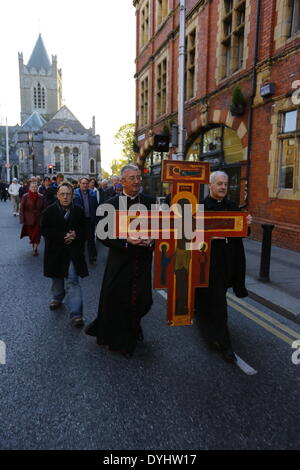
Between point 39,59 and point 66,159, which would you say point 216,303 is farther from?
point 39,59

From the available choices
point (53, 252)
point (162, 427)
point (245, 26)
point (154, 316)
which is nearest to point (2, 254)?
point (53, 252)

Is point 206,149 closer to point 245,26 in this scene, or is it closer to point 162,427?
point 245,26

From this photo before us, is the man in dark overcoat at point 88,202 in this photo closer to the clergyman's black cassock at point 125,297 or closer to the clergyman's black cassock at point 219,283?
the clergyman's black cassock at point 125,297

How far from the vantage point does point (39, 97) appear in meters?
83.6

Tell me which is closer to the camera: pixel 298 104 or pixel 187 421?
pixel 187 421

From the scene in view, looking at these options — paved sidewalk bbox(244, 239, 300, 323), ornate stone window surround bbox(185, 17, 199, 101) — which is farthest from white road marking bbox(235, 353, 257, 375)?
ornate stone window surround bbox(185, 17, 199, 101)

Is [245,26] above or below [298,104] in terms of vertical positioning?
above

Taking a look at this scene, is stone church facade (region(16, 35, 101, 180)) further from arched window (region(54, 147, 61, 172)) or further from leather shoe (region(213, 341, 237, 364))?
leather shoe (region(213, 341, 237, 364))

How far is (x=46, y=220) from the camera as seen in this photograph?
4.35 meters

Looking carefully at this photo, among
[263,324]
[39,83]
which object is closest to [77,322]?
[263,324]

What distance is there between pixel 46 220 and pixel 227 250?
2371 mm

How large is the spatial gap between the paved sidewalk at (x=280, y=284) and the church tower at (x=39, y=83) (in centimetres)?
8493

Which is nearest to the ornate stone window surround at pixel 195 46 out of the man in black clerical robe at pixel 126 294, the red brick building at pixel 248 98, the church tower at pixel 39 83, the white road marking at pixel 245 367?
the red brick building at pixel 248 98

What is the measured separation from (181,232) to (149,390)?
1.41 metres
